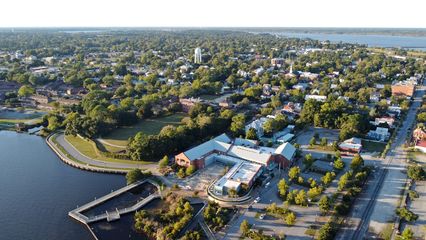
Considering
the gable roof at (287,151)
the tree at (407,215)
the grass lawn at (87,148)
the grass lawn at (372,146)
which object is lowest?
the grass lawn at (372,146)

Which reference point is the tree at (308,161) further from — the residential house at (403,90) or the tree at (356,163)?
the residential house at (403,90)

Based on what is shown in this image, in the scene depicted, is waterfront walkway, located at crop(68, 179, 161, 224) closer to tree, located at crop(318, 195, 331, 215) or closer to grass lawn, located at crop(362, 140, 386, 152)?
tree, located at crop(318, 195, 331, 215)

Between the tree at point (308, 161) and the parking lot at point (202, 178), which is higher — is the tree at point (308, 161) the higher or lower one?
the higher one

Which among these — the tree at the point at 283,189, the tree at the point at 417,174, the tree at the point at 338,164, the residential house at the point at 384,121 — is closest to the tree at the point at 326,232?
the tree at the point at 283,189

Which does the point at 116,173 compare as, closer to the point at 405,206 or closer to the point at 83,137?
the point at 83,137

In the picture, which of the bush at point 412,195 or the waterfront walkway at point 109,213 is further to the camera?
the bush at point 412,195

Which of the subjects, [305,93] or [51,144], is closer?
[51,144]

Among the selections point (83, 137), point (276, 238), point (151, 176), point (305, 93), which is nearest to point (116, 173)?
point (151, 176)
